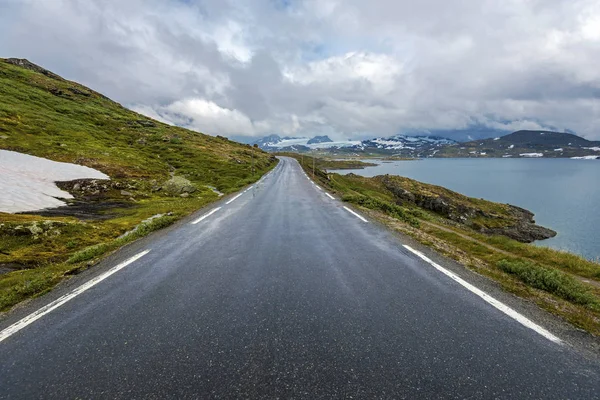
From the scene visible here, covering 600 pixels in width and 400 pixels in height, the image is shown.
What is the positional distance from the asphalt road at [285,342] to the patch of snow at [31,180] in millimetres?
18834

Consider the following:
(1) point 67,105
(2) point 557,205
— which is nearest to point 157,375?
(2) point 557,205

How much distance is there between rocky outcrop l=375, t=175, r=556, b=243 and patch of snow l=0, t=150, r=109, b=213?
55.6 metres

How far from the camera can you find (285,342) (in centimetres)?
438

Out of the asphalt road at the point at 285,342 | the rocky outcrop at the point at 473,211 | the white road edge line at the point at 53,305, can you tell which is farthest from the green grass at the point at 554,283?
the rocky outcrop at the point at 473,211

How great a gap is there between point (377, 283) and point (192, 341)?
13.4ft

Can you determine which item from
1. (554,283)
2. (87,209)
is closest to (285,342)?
(554,283)

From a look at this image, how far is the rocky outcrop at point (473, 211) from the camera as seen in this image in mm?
50844

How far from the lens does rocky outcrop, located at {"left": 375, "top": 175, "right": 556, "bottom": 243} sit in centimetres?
5084

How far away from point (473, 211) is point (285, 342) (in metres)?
65.9

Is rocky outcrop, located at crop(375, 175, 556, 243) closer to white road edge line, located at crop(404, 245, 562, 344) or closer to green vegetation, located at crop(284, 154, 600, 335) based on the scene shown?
green vegetation, located at crop(284, 154, 600, 335)

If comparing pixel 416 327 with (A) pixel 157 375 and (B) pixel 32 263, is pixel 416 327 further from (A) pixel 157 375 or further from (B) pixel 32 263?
(B) pixel 32 263

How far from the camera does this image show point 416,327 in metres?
4.77

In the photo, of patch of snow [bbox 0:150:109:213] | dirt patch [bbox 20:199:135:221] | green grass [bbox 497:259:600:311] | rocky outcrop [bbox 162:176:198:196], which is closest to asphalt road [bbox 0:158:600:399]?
green grass [bbox 497:259:600:311]

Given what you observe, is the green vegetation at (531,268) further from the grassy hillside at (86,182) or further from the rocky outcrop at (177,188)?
the rocky outcrop at (177,188)
